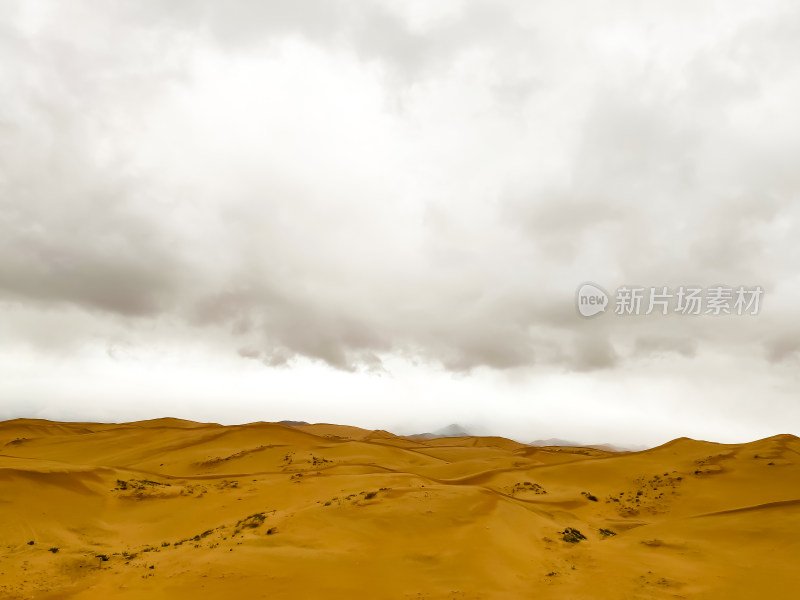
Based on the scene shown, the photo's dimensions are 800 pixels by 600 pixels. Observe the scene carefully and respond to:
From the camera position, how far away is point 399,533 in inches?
640

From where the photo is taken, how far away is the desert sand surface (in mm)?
12586

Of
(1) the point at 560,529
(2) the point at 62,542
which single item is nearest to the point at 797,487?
(1) the point at 560,529

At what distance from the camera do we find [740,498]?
2619 centimetres

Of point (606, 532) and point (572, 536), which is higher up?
point (572, 536)

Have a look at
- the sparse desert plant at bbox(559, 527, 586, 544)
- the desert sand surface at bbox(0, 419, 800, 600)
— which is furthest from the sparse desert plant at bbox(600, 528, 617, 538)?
the sparse desert plant at bbox(559, 527, 586, 544)

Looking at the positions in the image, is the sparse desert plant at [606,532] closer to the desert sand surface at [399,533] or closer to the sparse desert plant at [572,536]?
the desert sand surface at [399,533]

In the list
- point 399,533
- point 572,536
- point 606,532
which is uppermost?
point 399,533

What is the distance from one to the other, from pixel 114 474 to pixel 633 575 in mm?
25897

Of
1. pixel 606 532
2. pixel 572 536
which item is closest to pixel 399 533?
pixel 572 536

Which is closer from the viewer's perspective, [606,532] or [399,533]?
[399,533]

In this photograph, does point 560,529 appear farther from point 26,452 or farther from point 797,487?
point 26,452

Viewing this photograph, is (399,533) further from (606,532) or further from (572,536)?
(606,532)

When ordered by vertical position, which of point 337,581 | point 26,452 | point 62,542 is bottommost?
point 26,452

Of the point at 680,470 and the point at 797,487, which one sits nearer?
the point at 797,487
